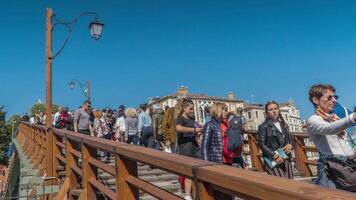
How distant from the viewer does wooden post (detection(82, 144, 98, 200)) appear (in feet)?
15.4

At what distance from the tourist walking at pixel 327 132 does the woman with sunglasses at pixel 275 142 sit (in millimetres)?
1884

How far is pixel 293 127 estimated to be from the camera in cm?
10906

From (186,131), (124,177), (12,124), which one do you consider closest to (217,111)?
(186,131)

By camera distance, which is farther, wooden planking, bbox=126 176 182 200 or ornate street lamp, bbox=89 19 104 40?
ornate street lamp, bbox=89 19 104 40

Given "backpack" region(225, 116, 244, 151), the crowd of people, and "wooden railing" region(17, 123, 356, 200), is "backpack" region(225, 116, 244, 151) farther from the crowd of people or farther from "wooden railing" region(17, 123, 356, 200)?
"wooden railing" region(17, 123, 356, 200)

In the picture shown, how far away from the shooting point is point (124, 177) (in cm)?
331

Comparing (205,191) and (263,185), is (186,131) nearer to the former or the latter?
(205,191)

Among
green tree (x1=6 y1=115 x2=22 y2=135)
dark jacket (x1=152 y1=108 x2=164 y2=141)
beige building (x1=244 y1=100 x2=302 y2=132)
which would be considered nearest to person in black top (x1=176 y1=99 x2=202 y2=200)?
dark jacket (x1=152 y1=108 x2=164 y2=141)

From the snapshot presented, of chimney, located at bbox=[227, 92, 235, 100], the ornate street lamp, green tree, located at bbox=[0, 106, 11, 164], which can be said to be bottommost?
green tree, located at bbox=[0, 106, 11, 164]

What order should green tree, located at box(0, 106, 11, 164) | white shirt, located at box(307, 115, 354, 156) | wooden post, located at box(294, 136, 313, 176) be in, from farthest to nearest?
green tree, located at box(0, 106, 11, 164)
wooden post, located at box(294, 136, 313, 176)
white shirt, located at box(307, 115, 354, 156)

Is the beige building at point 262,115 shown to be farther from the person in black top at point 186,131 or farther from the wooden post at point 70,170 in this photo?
the wooden post at point 70,170

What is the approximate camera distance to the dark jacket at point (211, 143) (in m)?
5.04

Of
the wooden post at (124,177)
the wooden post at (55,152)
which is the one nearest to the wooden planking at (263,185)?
the wooden post at (124,177)

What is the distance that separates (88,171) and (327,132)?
312 centimetres
